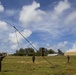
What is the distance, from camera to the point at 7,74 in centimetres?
2127

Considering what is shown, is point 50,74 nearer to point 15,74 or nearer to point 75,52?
point 15,74

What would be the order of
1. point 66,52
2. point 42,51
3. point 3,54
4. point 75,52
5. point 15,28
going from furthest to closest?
point 66,52
point 75,52
point 3,54
point 42,51
point 15,28

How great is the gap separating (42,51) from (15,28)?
359cm

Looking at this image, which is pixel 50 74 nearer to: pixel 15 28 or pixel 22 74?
pixel 22 74

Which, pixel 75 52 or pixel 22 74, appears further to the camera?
pixel 75 52

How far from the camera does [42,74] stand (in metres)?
21.2

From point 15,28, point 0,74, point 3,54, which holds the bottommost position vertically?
point 0,74

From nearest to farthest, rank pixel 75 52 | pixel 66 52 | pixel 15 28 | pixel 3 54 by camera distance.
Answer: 1. pixel 15 28
2. pixel 3 54
3. pixel 75 52
4. pixel 66 52

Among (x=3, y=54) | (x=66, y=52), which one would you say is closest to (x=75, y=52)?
(x=66, y=52)

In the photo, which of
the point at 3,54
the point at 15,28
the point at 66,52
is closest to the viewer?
the point at 15,28

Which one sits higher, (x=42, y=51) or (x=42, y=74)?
(x=42, y=51)

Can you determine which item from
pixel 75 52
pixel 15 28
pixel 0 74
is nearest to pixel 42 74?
pixel 0 74

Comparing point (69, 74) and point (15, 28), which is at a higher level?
point (15, 28)

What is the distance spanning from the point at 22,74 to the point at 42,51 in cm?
269
